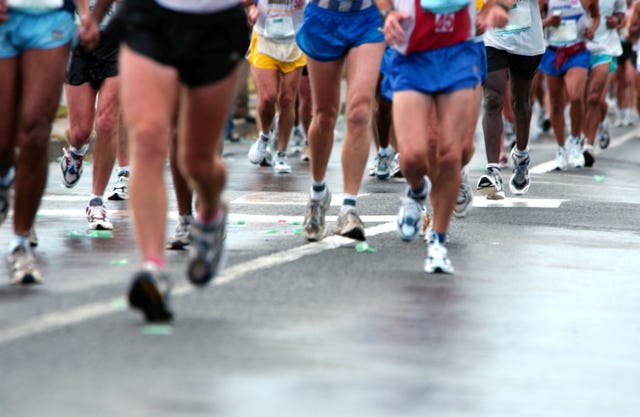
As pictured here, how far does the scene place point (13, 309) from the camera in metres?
6.51

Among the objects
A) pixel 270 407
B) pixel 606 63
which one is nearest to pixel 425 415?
pixel 270 407

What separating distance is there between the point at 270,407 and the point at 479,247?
4701mm

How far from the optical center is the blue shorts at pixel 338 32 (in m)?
9.04

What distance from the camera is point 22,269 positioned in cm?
727

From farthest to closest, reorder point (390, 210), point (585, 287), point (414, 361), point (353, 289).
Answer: point (390, 210)
point (585, 287)
point (353, 289)
point (414, 361)

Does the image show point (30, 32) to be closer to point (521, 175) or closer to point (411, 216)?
point (411, 216)

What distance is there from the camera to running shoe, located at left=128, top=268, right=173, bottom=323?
5.92m

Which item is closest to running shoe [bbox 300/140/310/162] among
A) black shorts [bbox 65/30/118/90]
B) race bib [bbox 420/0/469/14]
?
black shorts [bbox 65/30/118/90]

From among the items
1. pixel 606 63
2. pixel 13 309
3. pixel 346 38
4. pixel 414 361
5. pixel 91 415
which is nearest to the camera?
pixel 91 415

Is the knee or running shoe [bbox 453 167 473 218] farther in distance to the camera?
the knee

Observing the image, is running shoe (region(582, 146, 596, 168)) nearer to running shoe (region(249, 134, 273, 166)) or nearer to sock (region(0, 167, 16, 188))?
running shoe (region(249, 134, 273, 166))

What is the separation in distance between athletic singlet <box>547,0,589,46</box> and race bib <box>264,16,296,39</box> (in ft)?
8.30

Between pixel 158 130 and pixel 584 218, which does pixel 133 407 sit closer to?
pixel 158 130

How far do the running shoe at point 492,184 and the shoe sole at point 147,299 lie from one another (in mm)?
6806
